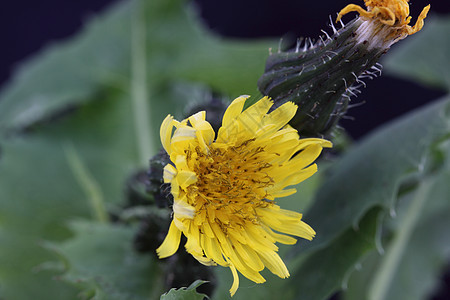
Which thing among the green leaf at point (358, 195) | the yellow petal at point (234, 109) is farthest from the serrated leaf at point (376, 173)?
the yellow petal at point (234, 109)

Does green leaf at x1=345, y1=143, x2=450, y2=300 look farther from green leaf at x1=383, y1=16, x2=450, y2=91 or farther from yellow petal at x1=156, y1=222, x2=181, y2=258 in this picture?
yellow petal at x1=156, y1=222, x2=181, y2=258

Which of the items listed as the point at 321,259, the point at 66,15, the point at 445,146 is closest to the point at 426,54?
the point at 445,146

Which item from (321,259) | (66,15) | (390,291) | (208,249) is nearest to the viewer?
(208,249)

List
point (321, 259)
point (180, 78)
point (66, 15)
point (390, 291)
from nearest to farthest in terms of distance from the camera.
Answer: point (321, 259)
point (390, 291)
point (180, 78)
point (66, 15)

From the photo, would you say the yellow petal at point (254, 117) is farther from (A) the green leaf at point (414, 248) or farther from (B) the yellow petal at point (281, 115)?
(A) the green leaf at point (414, 248)

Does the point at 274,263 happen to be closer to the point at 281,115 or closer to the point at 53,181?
the point at 281,115

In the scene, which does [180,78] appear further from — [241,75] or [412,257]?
[412,257]

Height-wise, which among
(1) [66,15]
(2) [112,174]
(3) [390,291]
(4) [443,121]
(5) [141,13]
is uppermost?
(1) [66,15]
